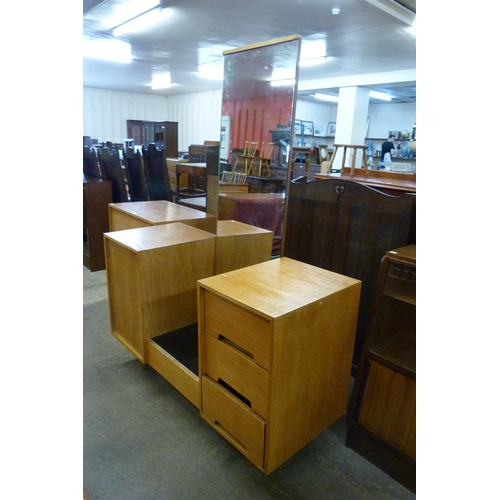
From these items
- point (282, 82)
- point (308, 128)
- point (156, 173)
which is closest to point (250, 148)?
point (282, 82)

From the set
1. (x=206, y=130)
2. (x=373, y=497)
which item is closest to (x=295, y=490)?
(x=373, y=497)

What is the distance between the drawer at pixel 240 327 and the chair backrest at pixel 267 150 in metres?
1.33

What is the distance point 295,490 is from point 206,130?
9285mm

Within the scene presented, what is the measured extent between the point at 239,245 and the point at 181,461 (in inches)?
44.8

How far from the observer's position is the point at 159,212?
2576 millimetres

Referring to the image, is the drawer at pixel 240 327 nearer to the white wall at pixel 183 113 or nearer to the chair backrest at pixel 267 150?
the chair backrest at pixel 267 150

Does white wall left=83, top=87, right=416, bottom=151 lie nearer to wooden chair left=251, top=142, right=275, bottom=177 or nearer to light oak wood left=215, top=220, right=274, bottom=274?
wooden chair left=251, top=142, right=275, bottom=177

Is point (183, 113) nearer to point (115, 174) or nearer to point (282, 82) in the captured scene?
point (115, 174)

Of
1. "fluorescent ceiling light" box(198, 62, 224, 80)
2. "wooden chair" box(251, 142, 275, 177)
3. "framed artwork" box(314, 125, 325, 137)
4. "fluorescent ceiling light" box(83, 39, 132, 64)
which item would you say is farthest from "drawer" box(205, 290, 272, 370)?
"framed artwork" box(314, 125, 325, 137)

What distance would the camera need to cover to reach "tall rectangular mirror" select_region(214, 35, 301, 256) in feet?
7.08

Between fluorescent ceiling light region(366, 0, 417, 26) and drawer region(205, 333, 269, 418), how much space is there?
10.7 feet

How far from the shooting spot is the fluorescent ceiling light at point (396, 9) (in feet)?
10.5
